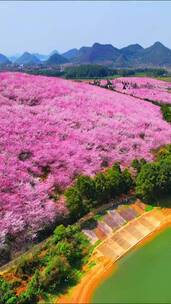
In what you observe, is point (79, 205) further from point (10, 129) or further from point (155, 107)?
point (155, 107)

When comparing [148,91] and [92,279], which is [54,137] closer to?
Result: [92,279]

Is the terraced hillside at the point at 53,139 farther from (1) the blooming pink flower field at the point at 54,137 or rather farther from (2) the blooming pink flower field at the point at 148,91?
(2) the blooming pink flower field at the point at 148,91

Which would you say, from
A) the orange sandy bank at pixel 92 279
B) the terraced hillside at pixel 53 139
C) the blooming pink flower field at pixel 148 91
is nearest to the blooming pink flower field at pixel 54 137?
the terraced hillside at pixel 53 139

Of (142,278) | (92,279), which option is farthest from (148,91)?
(92,279)

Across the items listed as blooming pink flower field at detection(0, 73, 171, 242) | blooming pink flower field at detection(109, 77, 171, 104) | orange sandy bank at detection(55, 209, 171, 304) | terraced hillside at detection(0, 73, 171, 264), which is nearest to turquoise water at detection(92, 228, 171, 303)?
orange sandy bank at detection(55, 209, 171, 304)

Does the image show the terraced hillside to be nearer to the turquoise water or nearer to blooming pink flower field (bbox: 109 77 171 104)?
the turquoise water
